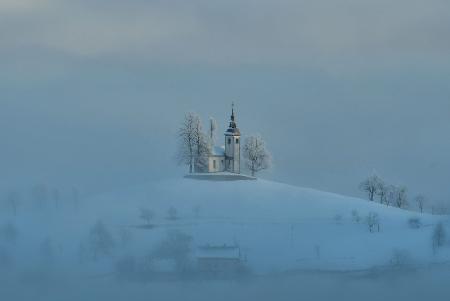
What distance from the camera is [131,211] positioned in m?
93.4

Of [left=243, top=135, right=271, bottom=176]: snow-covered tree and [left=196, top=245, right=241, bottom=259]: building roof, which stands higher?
[left=243, top=135, right=271, bottom=176]: snow-covered tree

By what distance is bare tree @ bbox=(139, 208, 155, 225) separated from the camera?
9138 cm

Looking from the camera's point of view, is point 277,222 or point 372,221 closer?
point 277,222

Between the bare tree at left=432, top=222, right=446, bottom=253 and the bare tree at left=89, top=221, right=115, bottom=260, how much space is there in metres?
24.4

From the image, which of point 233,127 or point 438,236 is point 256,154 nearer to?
Answer: point 233,127

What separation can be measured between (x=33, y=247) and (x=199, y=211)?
66.3 ft

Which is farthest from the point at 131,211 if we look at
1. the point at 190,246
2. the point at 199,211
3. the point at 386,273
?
the point at 386,273

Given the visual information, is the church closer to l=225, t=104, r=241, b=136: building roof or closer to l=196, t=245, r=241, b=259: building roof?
l=225, t=104, r=241, b=136: building roof

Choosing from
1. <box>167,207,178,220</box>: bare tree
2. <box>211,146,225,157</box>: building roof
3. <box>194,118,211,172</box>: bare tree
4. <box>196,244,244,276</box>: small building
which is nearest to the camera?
<box>196,244,244,276</box>: small building

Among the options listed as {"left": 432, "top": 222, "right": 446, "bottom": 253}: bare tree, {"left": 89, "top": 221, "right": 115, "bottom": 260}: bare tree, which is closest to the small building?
{"left": 89, "top": 221, "right": 115, "bottom": 260}: bare tree

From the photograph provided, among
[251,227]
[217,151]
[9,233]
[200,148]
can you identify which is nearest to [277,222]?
[251,227]

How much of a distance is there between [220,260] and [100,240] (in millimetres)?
9469

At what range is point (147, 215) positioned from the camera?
9262cm

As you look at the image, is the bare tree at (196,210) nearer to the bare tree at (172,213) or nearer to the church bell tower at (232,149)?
the bare tree at (172,213)
